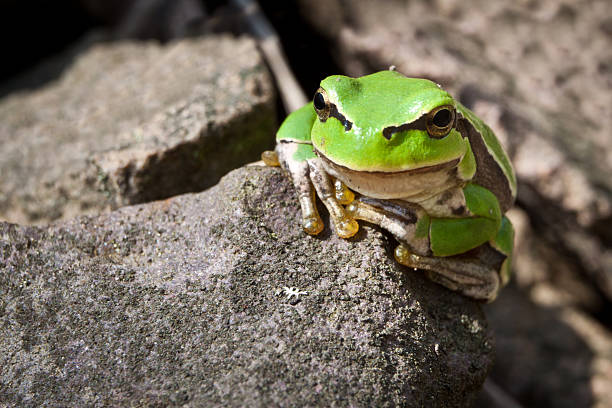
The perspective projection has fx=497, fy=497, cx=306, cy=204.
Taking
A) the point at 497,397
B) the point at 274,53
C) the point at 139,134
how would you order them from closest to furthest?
the point at 139,134 < the point at 497,397 < the point at 274,53

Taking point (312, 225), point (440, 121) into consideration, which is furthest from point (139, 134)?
point (440, 121)

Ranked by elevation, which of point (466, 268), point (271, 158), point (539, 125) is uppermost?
point (271, 158)

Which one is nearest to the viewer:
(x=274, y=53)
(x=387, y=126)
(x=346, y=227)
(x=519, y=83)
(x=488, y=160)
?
(x=387, y=126)

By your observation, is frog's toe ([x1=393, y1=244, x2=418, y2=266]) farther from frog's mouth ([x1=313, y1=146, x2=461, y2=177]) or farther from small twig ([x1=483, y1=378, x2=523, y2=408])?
small twig ([x1=483, y1=378, x2=523, y2=408])

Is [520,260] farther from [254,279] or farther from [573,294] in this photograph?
[254,279]

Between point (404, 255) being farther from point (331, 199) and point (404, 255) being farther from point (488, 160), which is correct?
point (488, 160)

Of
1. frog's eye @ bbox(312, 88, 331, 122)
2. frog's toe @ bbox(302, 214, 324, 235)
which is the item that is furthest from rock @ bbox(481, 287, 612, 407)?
frog's eye @ bbox(312, 88, 331, 122)
